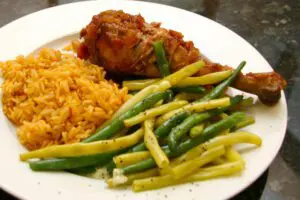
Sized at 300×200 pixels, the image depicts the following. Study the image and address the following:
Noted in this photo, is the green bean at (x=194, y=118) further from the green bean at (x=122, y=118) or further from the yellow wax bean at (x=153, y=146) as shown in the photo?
the green bean at (x=122, y=118)

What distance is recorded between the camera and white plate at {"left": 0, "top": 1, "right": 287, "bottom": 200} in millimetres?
1643

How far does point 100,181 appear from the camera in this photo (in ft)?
5.73

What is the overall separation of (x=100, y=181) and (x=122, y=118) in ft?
1.08

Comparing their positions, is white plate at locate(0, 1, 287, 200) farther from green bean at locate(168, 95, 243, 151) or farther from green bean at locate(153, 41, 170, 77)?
green bean at locate(153, 41, 170, 77)

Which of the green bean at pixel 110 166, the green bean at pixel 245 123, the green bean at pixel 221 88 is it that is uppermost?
the green bean at pixel 221 88

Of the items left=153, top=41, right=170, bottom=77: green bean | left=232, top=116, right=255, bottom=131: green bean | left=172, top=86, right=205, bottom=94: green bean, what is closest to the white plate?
left=232, top=116, right=255, bottom=131: green bean

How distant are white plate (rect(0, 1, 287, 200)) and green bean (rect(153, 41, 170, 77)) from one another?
0.44 metres

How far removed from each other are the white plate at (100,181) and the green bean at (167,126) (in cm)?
24

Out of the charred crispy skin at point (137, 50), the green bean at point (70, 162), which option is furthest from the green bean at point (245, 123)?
the green bean at point (70, 162)

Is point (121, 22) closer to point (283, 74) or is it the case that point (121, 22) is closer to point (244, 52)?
point (244, 52)

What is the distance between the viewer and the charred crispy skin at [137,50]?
2.15 m

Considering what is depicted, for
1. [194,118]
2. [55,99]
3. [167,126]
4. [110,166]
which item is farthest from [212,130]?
[55,99]

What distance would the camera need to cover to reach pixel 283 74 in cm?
273

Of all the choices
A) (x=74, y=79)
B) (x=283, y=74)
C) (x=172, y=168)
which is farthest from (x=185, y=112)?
(x=283, y=74)
